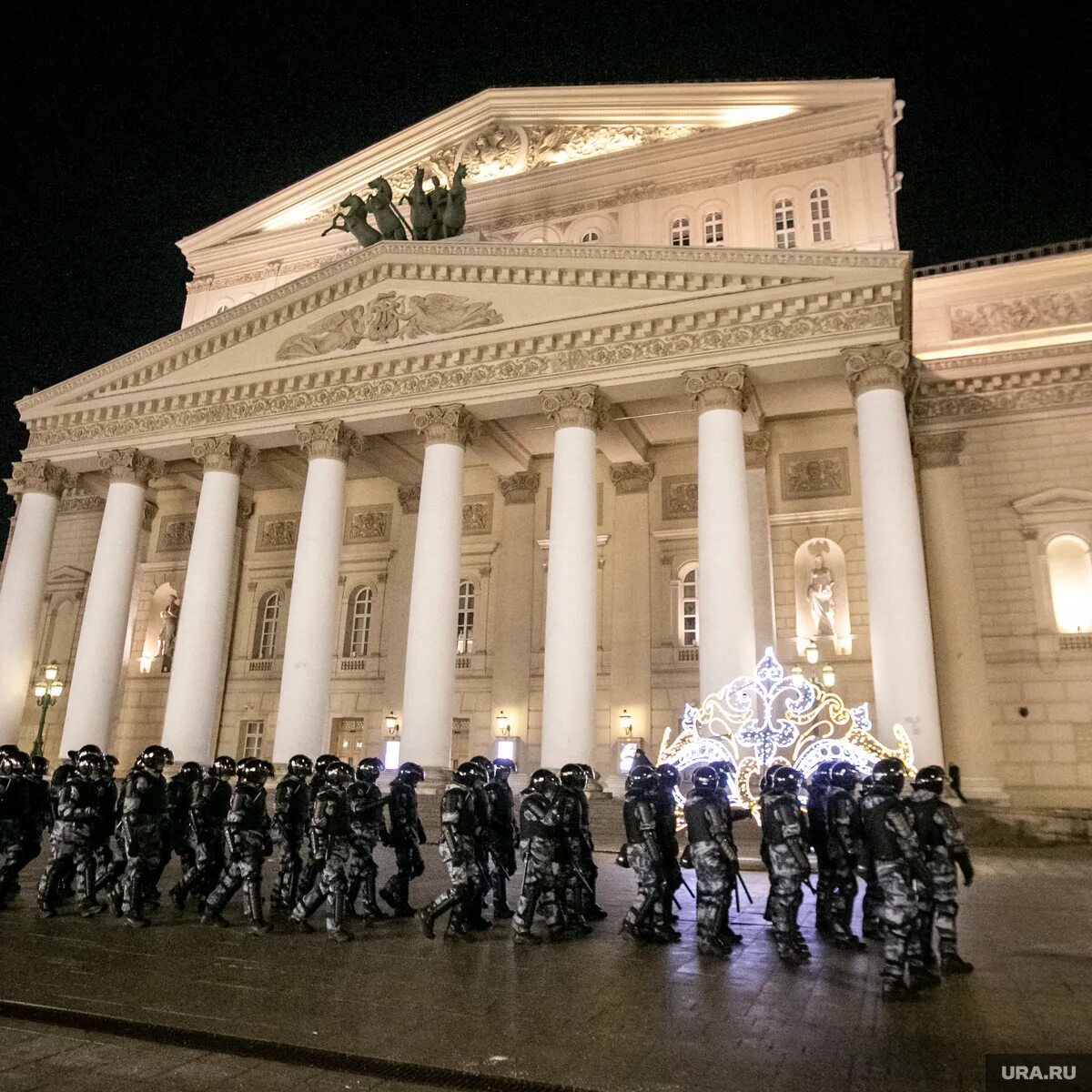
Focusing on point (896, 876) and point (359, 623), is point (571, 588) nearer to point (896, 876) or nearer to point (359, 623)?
point (359, 623)

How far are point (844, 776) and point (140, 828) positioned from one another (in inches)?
280

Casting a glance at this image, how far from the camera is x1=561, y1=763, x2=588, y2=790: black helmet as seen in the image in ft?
28.0

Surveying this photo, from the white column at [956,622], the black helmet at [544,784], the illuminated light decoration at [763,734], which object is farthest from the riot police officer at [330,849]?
the white column at [956,622]

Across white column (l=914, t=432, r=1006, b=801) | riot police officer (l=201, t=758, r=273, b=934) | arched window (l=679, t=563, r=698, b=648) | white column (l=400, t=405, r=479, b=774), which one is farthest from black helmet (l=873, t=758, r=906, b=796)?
arched window (l=679, t=563, r=698, b=648)

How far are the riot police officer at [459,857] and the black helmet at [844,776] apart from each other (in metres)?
3.47

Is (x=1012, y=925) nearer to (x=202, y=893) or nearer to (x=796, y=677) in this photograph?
(x=796, y=677)

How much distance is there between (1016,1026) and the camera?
528 centimetres

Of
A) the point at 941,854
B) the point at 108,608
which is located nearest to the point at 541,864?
the point at 941,854

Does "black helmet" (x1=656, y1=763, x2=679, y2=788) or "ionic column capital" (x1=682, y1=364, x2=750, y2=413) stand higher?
"ionic column capital" (x1=682, y1=364, x2=750, y2=413)

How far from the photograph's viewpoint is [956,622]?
810 inches

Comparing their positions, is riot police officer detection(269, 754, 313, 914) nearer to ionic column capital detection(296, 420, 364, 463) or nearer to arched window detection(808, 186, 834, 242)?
ionic column capital detection(296, 420, 364, 463)

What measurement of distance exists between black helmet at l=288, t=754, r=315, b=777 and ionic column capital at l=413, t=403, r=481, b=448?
12.0 metres

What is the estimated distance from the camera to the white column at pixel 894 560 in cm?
1572

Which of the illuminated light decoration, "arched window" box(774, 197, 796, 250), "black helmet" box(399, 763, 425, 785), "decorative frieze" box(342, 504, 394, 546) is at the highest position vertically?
"arched window" box(774, 197, 796, 250)
